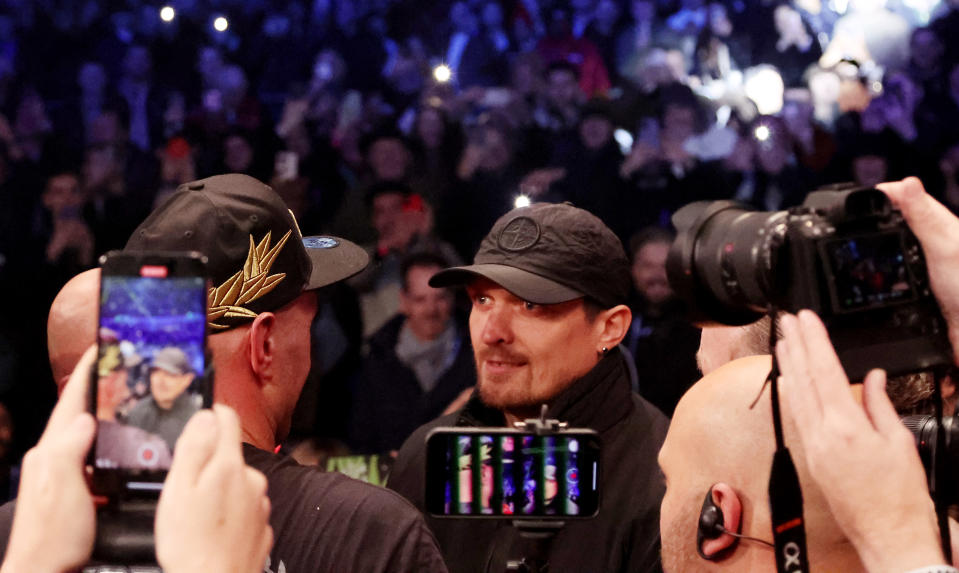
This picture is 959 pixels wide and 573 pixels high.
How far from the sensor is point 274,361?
1.89 metres

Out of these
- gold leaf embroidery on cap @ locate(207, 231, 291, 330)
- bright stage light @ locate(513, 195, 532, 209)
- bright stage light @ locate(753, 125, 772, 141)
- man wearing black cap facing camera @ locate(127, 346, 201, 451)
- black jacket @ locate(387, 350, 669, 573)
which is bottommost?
black jacket @ locate(387, 350, 669, 573)

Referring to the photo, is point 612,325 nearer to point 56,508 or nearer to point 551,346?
point 551,346

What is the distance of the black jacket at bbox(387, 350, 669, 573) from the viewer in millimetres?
2361

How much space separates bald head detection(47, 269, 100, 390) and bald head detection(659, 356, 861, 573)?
3.87ft

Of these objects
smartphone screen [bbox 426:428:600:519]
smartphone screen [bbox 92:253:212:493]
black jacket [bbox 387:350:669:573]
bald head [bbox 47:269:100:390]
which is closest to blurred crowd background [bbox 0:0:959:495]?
black jacket [bbox 387:350:669:573]

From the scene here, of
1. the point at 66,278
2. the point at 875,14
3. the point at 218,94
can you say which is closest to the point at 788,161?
the point at 875,14

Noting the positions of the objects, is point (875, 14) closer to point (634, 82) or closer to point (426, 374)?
point (634, 82)

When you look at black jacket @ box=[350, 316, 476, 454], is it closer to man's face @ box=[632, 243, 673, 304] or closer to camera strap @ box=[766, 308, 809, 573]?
man's face @ box=[632, 243, 673, 304]

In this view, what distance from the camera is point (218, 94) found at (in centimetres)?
620

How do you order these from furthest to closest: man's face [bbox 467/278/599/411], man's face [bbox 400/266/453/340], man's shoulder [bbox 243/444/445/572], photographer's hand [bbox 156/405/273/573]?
man's face [bbox 400/266/453/340] → man's face [bbox 467/278/599/411] → man's shoulder [bbox 243/444/445/572] → photographer's hand [bbox 156/405/273/573]

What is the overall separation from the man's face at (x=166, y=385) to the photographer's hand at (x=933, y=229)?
889mm

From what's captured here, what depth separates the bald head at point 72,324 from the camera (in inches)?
90.2

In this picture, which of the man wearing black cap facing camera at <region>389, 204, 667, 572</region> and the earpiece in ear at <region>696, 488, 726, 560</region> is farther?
the man wearing black cap facing camera at <region>389, 204, 667, 572</region>

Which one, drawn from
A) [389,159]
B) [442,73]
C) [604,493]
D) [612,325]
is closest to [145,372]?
[604,493]
